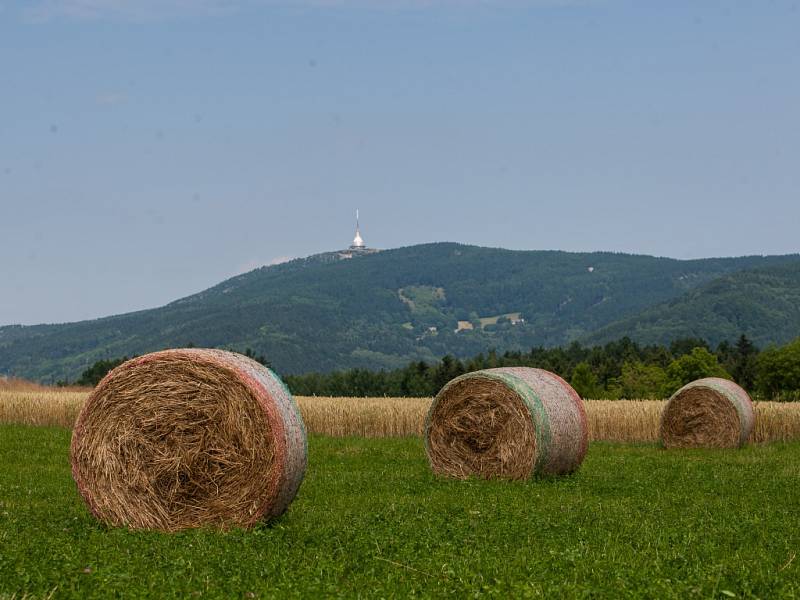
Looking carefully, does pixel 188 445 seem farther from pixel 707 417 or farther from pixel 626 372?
pixel 626 372

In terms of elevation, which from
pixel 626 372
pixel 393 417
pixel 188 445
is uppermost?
pixel 188 445

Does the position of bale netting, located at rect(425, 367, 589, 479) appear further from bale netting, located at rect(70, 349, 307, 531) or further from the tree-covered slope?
the tree-covered slope

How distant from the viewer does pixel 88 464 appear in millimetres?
13320

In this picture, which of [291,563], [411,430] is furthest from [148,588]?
[411,430]

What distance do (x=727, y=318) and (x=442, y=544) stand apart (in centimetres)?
17913

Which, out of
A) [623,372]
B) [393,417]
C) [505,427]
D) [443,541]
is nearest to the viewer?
[443,541]

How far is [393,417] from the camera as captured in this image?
32.9m

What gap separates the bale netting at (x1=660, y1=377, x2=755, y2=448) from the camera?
28.2 meters

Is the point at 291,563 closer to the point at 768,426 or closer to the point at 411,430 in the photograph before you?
the point at 411,430

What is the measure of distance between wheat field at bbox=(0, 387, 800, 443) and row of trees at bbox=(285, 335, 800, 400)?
16908 mm

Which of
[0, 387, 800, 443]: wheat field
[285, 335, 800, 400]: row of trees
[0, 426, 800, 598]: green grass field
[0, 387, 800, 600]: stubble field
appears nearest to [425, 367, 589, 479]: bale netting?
[0, 387, 800, 600]: stubble field

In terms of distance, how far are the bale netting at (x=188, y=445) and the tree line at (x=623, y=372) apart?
123ft

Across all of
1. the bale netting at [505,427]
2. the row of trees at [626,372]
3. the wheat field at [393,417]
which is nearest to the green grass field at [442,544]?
the bale netting at [505,427]

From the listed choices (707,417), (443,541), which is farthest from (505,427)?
(707,417)
